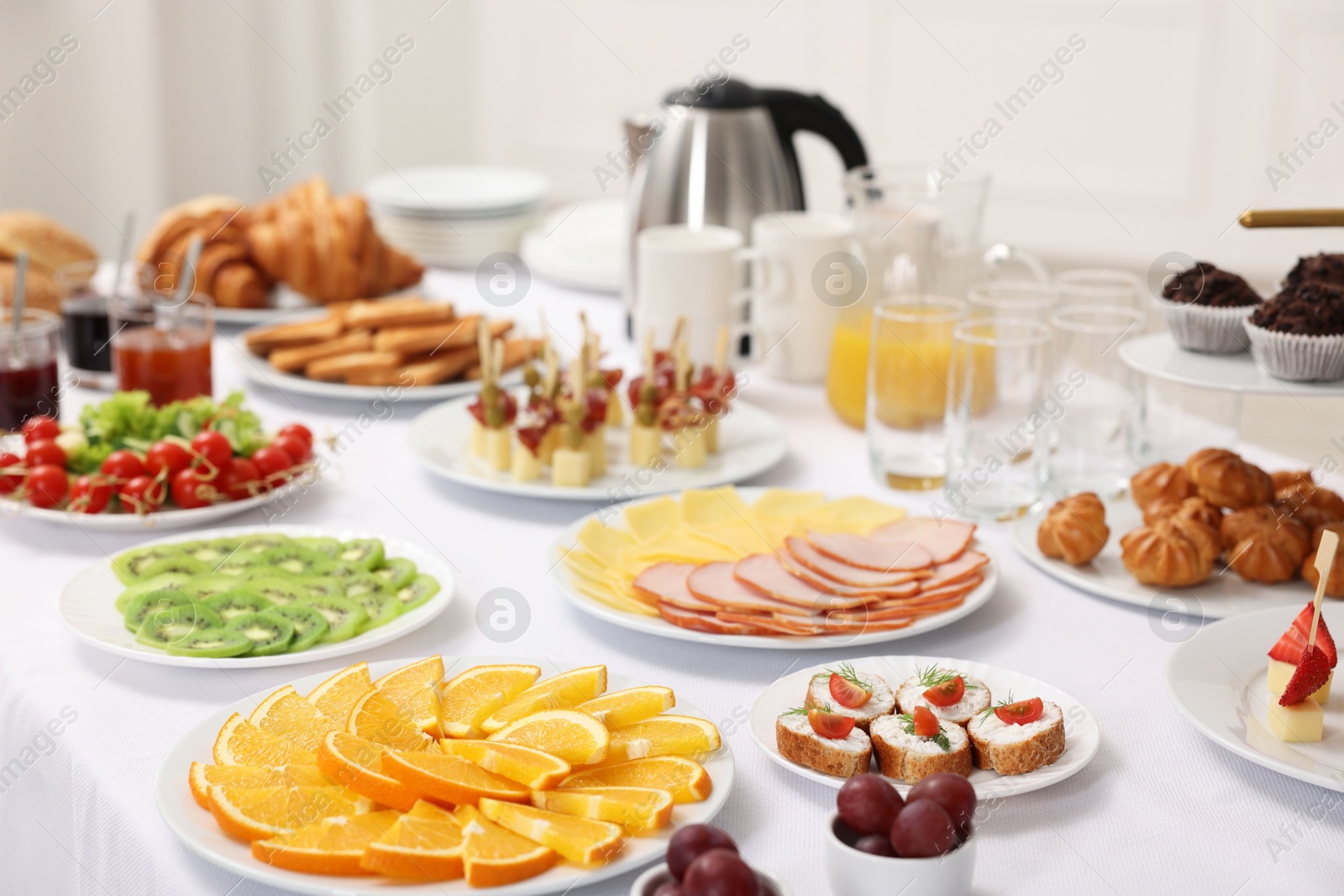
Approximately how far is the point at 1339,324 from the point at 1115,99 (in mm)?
3500

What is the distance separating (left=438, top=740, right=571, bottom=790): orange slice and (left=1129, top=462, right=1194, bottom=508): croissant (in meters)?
0.76

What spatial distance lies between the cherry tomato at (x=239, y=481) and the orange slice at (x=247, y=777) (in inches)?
23.7

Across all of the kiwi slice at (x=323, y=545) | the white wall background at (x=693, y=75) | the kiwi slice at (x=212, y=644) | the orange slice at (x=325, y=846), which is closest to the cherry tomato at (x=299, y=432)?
the kiwi slice at (x=323, y=545)

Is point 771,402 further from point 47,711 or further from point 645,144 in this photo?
point 47,711

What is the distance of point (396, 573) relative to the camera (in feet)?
4.10

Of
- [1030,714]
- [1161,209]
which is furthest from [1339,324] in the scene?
[1161,209]

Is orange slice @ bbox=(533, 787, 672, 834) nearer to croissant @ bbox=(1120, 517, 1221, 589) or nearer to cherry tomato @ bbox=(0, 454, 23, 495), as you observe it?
croissant @ bbox=(1120, 517, 1221, 589)

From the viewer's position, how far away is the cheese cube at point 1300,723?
94cm

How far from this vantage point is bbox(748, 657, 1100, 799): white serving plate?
880mm

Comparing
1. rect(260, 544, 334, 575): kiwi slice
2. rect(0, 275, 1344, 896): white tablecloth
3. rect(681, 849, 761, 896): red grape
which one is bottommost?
rect(0, 275, 1344, 896): white tablecloth

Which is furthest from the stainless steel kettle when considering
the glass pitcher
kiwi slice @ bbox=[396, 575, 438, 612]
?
kiwi slice @ bbox=[396, 575, 438, 612]

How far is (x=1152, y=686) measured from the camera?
107 centimetres

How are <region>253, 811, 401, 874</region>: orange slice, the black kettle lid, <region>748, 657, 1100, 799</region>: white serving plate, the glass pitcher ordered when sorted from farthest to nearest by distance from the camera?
the black kettle lid < the glass pitcher < <region>748, 657, 1100, 799</region>: white serving plate < <region>253, 811, 401, 874</region>: orange slice

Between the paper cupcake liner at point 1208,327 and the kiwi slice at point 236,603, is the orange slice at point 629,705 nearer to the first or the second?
the kiwi slice at point 236,603
